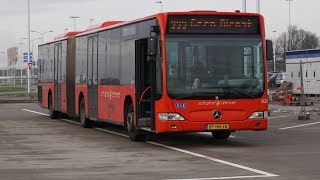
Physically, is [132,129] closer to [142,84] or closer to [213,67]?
[142,84]

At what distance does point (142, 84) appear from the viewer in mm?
16438

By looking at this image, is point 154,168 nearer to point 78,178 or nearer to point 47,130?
point 78,178

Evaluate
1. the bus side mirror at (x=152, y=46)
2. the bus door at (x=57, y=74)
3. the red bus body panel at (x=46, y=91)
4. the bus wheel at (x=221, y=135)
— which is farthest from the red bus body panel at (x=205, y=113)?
the red bus body panel at (x=46, y=91)

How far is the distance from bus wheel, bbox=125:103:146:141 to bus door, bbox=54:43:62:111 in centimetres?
965

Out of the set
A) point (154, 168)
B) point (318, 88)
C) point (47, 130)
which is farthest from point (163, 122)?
point (318, 88)

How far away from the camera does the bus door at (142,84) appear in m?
16.2

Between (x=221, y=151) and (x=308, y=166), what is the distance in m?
3.07

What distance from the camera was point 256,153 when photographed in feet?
46.4

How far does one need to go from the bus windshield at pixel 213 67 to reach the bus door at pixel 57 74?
1208cm

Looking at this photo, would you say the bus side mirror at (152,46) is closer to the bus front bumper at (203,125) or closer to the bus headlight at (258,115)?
the bus front bumper at (203,125)

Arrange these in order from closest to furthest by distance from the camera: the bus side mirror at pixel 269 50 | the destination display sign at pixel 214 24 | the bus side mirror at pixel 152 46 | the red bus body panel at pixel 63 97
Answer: the bus side mirror at pixel 152 46 → the destination display sign at pixel 214 24 → the bus side mirror at pixel 269 50 → the red bus body panel at pixel 63 97

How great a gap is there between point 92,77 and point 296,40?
89.3 m

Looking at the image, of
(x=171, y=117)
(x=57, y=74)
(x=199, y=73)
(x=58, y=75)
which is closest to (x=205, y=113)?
(x=171, y=117)

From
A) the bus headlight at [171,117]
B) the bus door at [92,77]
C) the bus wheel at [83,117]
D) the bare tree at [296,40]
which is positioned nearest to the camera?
the bus headlight at [171,117]
